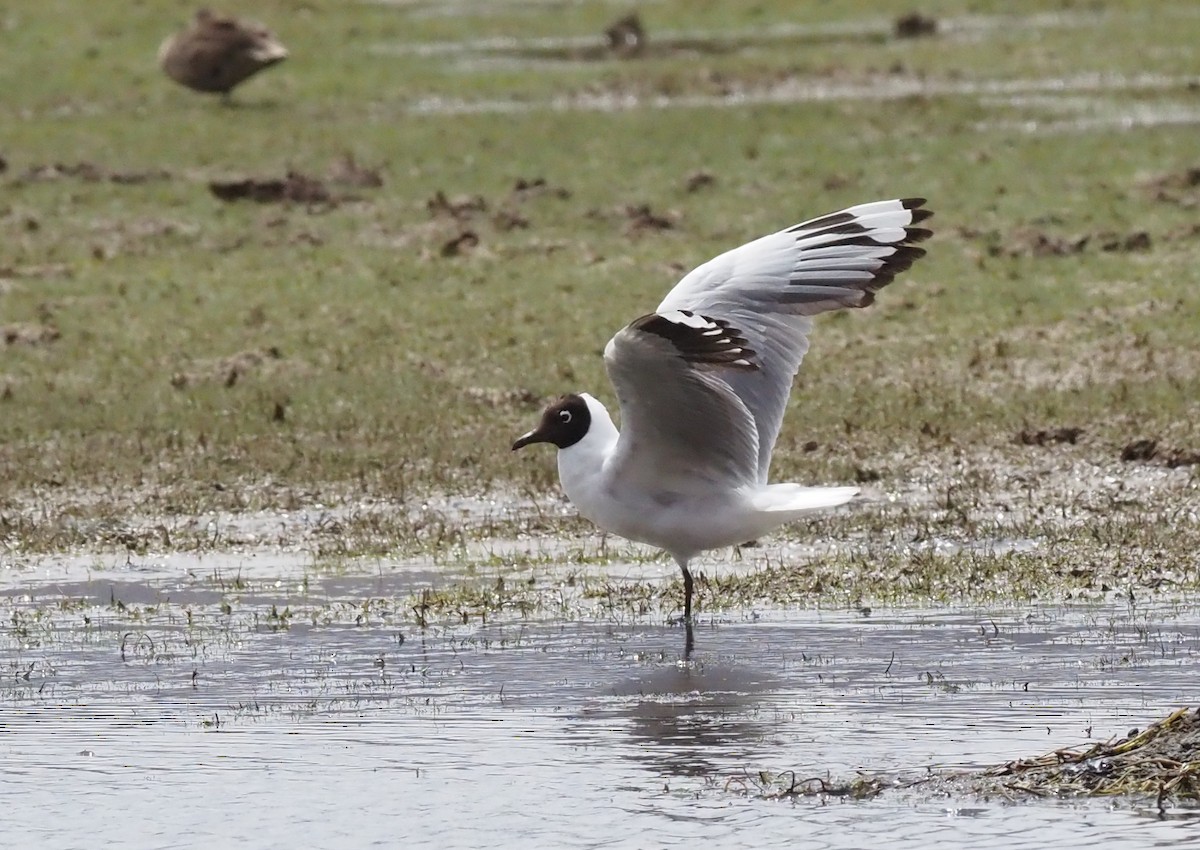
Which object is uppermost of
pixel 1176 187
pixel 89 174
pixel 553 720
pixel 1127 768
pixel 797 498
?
pixel 89 174

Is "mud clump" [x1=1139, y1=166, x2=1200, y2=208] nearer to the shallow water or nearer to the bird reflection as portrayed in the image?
the shallow water

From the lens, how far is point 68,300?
60.1 ft

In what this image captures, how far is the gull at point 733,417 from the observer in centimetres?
920

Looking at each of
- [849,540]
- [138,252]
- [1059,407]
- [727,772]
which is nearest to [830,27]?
[138,252]

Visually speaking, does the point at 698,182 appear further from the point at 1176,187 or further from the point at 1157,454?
the point at 1157,454

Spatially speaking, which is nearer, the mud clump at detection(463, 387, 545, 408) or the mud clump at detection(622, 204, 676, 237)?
the mud clump at detection(463, 387, 545, 408)

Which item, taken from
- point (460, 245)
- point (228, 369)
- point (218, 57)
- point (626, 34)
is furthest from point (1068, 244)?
point (626, 34)

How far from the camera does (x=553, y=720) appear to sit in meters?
Result: 8.16

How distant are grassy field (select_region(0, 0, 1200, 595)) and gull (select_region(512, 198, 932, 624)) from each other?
895 mm

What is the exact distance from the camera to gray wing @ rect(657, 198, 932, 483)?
946 centimetres

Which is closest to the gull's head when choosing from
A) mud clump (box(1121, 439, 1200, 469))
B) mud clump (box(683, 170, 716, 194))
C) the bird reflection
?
the bird reflection

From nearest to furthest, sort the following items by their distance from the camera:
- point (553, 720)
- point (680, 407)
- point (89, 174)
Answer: point (553, 720)
point (680, 407)
point (89, 174)

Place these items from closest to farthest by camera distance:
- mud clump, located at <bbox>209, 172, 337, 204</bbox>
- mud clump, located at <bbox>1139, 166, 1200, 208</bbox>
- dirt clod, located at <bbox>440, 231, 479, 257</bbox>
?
dirt clod, located at <bbox>440, 231, 479, 257</bbox> → mud clump, located at <bbox>1139, 166, 1200, 208</bbox> → mud clump, located at <bbox>209, 172, 337, 204</bbox>

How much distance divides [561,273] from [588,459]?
9.25 metres
